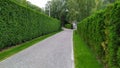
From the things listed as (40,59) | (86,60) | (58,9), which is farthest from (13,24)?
(58,9)

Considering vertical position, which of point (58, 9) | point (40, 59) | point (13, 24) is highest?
point (58, 9)

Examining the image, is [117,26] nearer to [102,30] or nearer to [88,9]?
[102,30]

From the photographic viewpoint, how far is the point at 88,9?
34.7 metres

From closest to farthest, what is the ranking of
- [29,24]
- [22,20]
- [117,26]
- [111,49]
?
[117,26] < [111,49] < [22,20] < [29,24]

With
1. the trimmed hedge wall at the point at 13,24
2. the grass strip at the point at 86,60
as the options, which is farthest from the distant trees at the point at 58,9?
the grass strip at the point at 86,60

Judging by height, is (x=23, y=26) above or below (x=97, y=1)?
below

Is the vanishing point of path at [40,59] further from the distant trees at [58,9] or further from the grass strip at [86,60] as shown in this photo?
the distant trees at [58,9]

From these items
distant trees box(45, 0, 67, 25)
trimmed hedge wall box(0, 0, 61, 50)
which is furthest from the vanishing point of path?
distant trees box(45, 0, 67, 25)

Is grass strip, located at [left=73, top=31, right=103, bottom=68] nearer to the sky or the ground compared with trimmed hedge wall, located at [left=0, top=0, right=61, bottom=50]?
nearer to the ground

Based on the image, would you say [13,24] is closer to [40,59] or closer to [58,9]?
[40,59]

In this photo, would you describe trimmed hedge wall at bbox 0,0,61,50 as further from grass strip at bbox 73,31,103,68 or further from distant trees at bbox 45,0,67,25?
distant trees at bbox 45,0,67,25

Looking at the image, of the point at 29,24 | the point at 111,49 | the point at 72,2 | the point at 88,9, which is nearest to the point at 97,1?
the point at 88,9

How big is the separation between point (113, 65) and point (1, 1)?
25.5 ft

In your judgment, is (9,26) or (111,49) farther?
(9,26)
